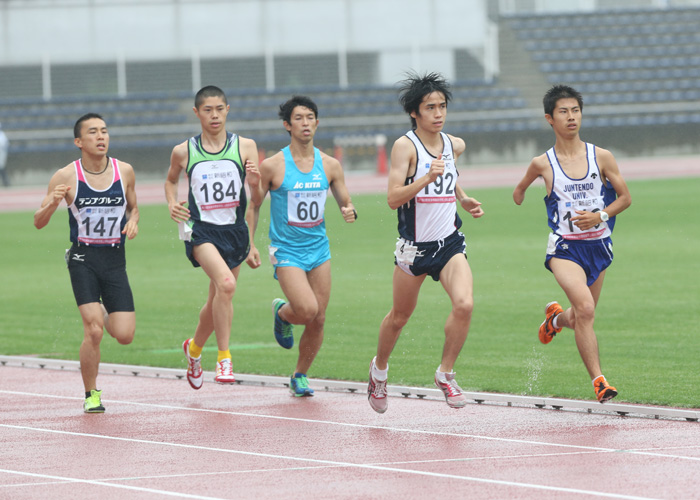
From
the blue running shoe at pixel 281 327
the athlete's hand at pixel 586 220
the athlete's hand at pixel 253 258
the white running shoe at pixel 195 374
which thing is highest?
the athlete's hand at pixel 586 220

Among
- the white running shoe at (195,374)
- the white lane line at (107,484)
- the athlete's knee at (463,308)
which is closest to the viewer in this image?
the white lane line at (107,484)

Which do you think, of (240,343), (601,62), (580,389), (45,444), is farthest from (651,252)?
(601,62)

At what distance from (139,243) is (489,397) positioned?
14.6 m

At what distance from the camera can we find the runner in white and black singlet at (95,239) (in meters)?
9.09

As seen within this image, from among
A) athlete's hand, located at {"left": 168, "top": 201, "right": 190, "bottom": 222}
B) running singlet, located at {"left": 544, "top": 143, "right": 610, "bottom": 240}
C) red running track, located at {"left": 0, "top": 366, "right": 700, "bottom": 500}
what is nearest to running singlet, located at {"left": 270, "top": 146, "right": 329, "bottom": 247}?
athlete's hand, located at {"left": 168, "top": 201, "right": 190, "bottom": 222}

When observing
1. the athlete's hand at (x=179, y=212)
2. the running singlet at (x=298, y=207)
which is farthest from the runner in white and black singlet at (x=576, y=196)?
the athlete's hand at (x=179, y=212)

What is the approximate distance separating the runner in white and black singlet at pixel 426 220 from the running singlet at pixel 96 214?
2.05 m

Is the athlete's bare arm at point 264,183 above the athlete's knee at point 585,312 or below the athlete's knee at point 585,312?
above

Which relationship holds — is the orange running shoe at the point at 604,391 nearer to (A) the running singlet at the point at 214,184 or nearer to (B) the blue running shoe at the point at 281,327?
(B) the blue running shoe at the point at 281,327

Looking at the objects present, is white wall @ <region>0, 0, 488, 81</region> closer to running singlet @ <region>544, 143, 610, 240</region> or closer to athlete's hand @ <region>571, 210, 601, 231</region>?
running singlet @ <region>544, 143, 610, 240</region>

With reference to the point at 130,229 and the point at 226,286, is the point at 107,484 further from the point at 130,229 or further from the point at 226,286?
the point at 226,286

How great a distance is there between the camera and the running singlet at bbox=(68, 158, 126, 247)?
909cm

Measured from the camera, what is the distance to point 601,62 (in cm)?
4525

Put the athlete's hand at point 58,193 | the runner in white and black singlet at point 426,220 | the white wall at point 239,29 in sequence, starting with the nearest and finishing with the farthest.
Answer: the runner in white and black singlet at point 426,220 → the athlete's hand at point 58,193 → the white wall at point 239,29
